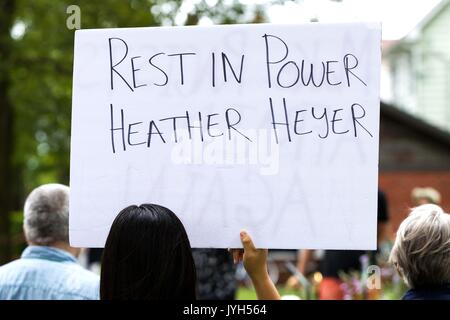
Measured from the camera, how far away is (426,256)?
102 inches

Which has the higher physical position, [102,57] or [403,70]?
[403,70]

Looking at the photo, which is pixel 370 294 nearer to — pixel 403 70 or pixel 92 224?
pixel 92 224

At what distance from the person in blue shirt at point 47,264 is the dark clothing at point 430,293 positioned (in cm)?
126

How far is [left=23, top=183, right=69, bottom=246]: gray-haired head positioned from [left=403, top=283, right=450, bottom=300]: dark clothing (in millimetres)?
1448

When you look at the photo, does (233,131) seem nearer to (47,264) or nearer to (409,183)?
(47,264)

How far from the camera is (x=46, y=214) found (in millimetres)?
3207

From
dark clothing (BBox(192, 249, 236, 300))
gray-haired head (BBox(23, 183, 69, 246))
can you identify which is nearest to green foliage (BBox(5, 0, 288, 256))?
dark clothing (BBox(192, 249, 236, 300))

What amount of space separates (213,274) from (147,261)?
10.4ft

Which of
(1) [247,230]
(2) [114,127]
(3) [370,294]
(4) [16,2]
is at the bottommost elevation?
(3) [370,294]

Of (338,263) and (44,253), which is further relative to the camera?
(338,263)

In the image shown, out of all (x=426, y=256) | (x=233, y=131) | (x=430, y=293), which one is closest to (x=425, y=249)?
(x=426, y=256)
